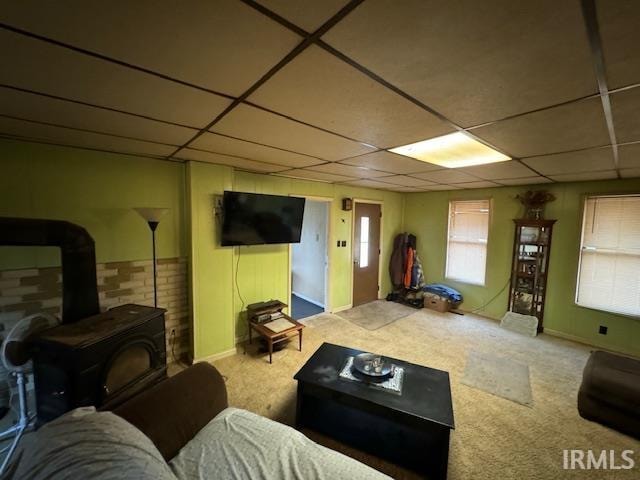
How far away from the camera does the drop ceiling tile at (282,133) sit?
155cm

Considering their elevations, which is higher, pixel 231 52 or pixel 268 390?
pixel 231 52

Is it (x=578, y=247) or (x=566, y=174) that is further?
(x=578, y=247)

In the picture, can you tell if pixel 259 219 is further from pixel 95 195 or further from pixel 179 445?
pixel 179 445

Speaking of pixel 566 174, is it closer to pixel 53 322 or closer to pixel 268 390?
pixel 268 390

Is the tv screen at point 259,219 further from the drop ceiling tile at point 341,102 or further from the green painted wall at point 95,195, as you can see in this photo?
the drop ceiling tile at point 341,102

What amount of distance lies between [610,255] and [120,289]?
5912 mm

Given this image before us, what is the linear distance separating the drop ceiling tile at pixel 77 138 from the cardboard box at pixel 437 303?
4.65 metres

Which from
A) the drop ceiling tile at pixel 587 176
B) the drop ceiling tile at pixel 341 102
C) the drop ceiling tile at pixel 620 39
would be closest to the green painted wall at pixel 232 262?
the drop ceiling tile at pixel 341 102

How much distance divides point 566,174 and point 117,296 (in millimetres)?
5144

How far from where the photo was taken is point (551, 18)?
75 centimetres

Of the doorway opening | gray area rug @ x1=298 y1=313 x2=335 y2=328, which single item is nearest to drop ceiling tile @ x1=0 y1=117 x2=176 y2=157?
the doorway opening

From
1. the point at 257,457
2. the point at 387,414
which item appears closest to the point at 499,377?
the point at 387,414

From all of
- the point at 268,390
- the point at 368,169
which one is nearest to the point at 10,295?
the point at 268,390

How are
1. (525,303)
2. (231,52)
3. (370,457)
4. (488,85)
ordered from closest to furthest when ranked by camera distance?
(231,52), (488,85), (370,457), (525,303)
